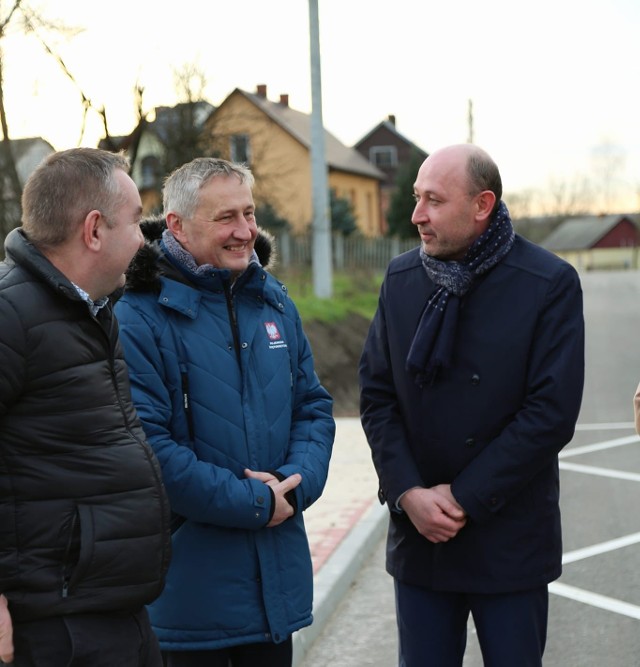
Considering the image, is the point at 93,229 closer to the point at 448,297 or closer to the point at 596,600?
the point at 448,297

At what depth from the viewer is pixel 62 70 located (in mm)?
14039

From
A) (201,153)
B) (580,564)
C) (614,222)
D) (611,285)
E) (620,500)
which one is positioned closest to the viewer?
(580,564)

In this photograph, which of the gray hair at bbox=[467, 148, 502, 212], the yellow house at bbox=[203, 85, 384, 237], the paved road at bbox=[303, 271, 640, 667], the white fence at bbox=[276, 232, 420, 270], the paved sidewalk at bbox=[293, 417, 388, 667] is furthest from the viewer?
the white fence at bbox=[276, 232, 420, 270]

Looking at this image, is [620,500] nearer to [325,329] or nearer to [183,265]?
[183,265]

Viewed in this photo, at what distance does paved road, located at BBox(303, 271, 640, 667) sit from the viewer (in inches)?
210

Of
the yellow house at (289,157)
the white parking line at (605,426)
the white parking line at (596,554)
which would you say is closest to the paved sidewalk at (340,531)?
the white parking line at (596,554)

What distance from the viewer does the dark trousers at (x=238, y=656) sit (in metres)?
3.42

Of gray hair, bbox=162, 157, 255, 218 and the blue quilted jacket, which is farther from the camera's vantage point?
gray hair, bbox=162, 157, 255, 218

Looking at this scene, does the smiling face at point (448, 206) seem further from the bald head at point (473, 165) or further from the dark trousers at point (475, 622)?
the dark trousers at point (475, 622)

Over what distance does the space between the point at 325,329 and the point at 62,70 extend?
6793 millimetres

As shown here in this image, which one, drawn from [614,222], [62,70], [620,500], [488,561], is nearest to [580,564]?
[620,500]

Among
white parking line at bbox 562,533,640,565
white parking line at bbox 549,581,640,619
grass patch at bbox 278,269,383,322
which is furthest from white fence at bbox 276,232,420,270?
white parking line at bbox 549,581,640,619

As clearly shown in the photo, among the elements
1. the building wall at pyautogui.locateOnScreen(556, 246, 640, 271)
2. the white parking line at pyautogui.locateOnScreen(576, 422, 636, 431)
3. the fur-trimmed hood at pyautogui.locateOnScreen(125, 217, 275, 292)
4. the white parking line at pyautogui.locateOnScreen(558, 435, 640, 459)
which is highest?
the fur-trimmed hood at pyautogui.locateOnScreen(125, 217, 275, 292)

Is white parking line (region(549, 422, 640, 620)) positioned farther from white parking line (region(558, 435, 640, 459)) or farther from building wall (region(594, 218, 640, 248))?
building wall (region(594, 218, 640, 248))
